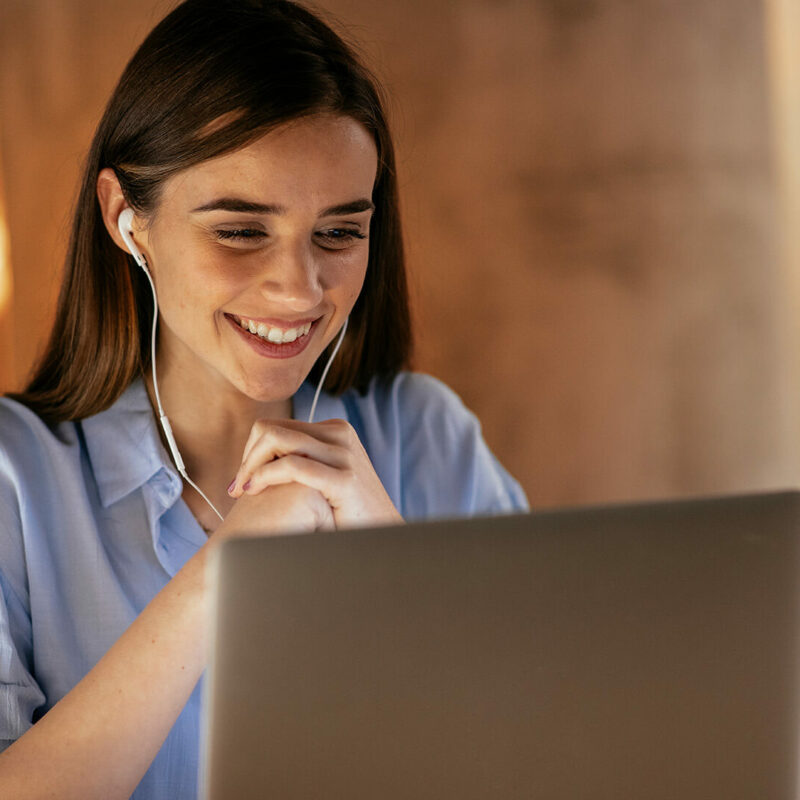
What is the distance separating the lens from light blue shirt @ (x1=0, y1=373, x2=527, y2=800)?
1.18m

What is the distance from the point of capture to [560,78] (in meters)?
2.18

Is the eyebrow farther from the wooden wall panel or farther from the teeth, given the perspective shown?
the wooden wall panel

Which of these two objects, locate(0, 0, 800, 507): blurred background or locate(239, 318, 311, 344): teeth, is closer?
locate(239, 318, 311, 344): teeth

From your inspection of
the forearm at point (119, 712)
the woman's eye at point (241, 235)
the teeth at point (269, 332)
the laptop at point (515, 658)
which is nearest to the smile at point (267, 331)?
the teeth at point (269, 332)

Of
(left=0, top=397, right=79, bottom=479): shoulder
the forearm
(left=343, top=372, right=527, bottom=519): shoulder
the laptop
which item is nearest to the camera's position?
the laptop

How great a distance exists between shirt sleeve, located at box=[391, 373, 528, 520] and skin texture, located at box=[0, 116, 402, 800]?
195mm

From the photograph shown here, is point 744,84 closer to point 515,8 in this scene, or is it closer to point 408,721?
point 515,8

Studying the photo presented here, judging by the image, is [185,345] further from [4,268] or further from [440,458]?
[4,268]

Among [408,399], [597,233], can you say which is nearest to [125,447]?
[408,399]

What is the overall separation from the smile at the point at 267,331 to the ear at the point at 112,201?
152 mm

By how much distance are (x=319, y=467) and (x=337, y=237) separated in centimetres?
34

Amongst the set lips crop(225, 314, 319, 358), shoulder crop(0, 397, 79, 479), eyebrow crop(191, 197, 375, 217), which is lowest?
shoulder crop(0, 397, 79, 479)

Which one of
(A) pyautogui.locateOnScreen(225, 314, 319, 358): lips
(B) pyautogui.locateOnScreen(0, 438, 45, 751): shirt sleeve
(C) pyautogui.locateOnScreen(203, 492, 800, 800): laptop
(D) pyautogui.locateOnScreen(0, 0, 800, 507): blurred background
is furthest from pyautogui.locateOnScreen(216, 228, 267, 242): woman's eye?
(D) pyautogui.locateOnScreen(0, 0, 800, 507): blurred background

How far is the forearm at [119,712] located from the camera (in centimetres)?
96
